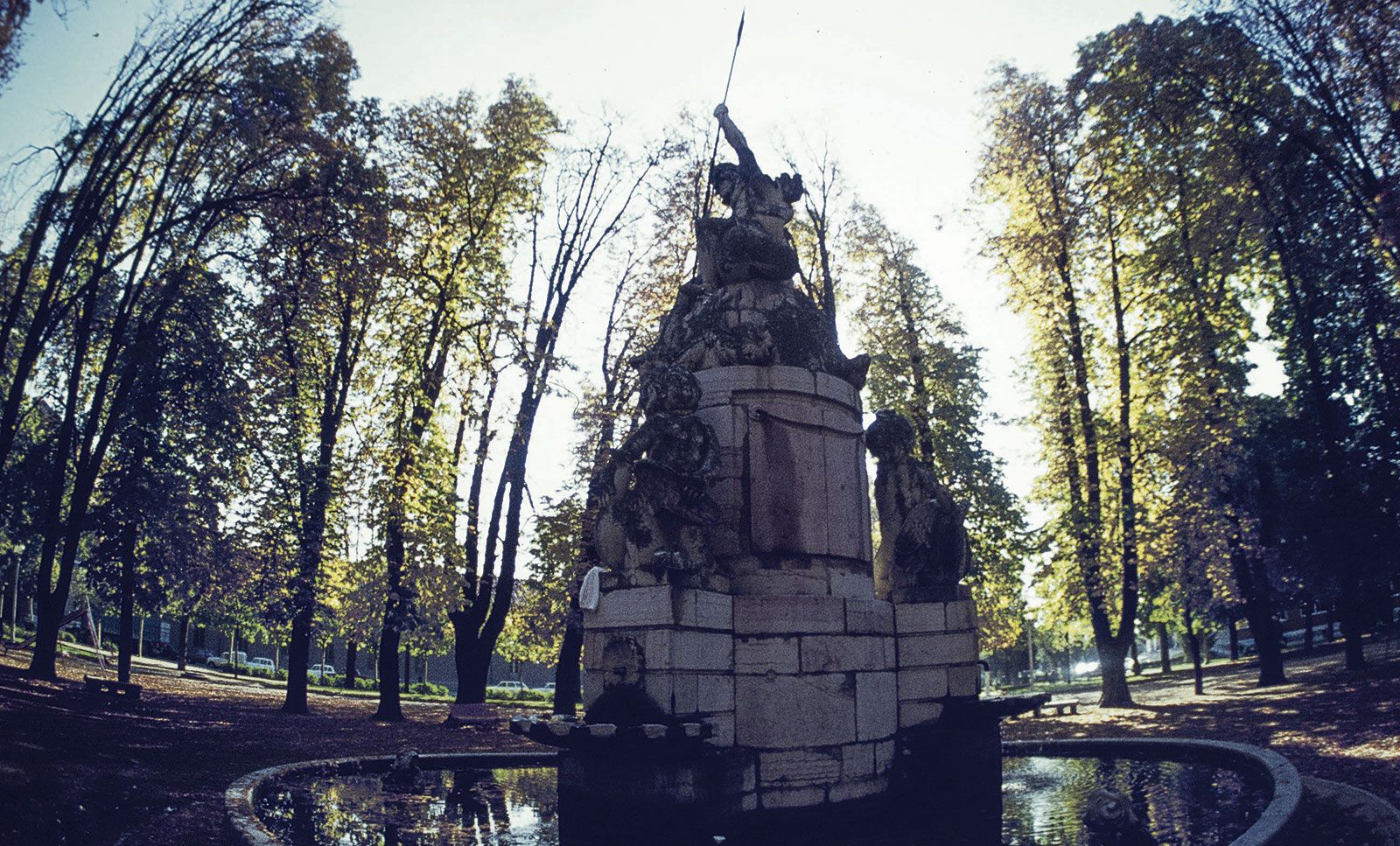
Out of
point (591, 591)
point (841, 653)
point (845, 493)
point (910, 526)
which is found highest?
point (845, 493)

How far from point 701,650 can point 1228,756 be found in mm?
7222

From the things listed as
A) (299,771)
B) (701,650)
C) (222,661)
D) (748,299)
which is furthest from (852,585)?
(222,661)

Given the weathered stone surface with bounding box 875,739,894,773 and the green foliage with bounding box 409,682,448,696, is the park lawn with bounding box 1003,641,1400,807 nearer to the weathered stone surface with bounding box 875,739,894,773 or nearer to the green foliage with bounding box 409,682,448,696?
the weathered stone surface with bounding box 875,739,894,773

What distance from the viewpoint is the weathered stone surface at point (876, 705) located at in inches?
350

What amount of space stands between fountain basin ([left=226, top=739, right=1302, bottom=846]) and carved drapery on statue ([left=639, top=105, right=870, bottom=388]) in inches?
176

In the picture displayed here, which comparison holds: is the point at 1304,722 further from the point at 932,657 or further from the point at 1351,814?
the point at 932,657

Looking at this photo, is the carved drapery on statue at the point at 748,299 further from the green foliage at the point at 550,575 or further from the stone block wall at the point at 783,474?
the green foliage at the point at 550,575

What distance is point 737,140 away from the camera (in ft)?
36.6

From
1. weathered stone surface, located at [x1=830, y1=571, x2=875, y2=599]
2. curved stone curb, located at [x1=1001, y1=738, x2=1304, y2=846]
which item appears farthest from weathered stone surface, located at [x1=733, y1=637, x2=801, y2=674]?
curved stone curb, located at [x1=1001, y1=738, x2=1304, y2=846]

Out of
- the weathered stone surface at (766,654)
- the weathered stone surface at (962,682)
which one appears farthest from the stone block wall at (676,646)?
the weathered stone surface at (962,682)

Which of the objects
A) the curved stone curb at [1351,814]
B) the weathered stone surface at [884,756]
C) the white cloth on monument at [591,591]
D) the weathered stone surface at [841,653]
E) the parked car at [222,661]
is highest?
the white cloth on monument at [591,591]

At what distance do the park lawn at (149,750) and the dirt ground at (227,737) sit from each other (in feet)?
0.08

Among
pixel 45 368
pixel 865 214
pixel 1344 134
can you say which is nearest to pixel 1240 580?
pixel 1344 134

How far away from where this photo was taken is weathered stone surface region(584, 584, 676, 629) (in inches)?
305
